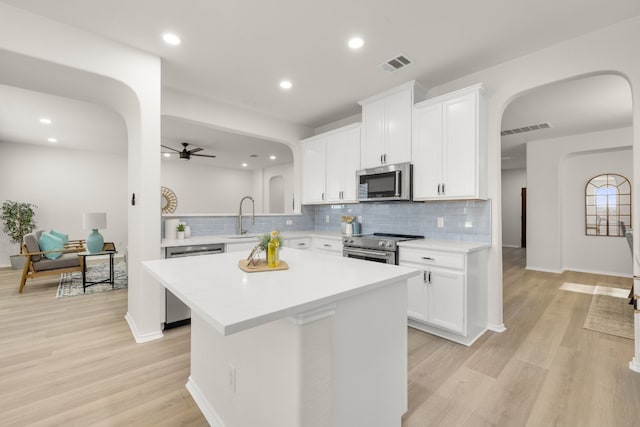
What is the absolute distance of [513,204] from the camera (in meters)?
8.80

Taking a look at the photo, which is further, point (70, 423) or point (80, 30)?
point (80, 30)

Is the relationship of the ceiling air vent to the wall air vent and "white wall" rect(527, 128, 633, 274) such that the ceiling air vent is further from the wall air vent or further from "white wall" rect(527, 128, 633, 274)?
"white wall" rect(527, 128, 633, 274)

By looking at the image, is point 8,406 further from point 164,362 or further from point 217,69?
point 217,69

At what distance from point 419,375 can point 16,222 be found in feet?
25.5

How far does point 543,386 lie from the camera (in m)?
2.01

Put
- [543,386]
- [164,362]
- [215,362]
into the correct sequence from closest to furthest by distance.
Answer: [215,362], [543,386], [164,362]

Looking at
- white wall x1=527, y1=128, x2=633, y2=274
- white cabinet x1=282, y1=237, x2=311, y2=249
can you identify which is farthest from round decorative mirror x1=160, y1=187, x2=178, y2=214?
white wall x1=527, y1=128, x2=633, y2=274

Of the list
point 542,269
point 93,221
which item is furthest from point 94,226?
point 542,269

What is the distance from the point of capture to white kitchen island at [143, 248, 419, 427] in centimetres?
109

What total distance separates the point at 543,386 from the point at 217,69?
3914 mm

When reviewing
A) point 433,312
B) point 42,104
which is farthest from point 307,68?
point 42,104

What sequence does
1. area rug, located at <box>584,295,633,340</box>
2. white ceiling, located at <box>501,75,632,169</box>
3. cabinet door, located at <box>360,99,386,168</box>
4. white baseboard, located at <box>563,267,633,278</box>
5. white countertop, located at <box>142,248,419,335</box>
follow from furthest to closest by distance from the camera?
white baseboard, located at <box>563,267,633,278</box> < cabinet door, located at <box>360,99,386,168</box> < white ceiling, located at <box>501,75,632,169</box> < area rug, located at <box>584,295,633,340</box> < white countertop, located at <box>142,248,419,335</box>

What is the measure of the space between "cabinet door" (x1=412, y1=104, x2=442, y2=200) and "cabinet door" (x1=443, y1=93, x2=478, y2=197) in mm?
72

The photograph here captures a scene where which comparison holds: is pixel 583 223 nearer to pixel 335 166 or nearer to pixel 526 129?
pixel 526 129
